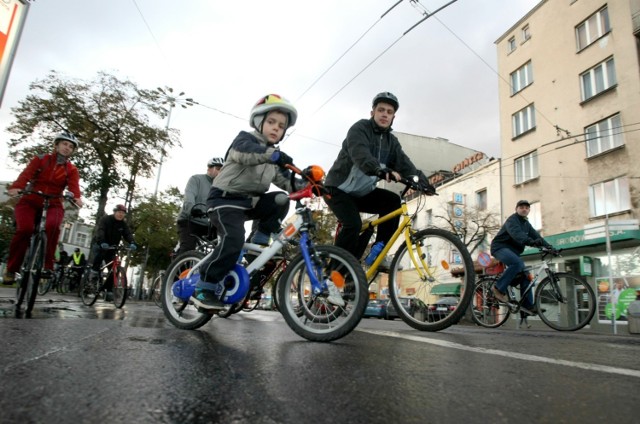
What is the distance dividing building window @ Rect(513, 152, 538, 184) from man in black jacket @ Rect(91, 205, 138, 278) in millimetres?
19899

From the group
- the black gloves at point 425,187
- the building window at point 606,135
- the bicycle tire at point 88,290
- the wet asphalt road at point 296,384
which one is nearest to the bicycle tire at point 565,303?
the black gloves at point 425,187

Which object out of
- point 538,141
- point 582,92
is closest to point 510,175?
point 538,141

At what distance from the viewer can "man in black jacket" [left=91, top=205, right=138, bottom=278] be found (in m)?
8.21

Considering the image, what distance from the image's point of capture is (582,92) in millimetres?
19953

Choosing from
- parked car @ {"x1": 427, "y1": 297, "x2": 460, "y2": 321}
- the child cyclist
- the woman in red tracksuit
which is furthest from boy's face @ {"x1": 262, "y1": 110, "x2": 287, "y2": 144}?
the woman in red tracksuit

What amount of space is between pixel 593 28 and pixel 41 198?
75.3ft

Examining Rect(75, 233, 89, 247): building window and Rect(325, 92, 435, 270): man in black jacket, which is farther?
Rect(75, 233, 89, 247): building window

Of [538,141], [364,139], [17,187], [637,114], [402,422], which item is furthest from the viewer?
[538,141]

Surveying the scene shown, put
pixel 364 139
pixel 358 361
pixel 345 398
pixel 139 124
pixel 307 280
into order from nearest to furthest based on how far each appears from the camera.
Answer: pixel 345 398 → pixel 358 361 → pixel 307 280 → pixel 364 139 → pixel 139 124

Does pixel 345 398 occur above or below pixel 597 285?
below

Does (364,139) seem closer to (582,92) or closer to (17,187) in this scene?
(17,187)

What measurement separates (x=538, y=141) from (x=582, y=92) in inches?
118

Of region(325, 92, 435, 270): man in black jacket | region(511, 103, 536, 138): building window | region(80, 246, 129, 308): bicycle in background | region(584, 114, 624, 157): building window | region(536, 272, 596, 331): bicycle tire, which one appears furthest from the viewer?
region(511, 103, 536, 138): building window

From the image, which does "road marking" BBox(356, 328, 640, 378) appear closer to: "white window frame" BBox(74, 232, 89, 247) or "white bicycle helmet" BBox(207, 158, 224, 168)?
"white bicycle helmet" BBox(207, 158, 224, 168)
